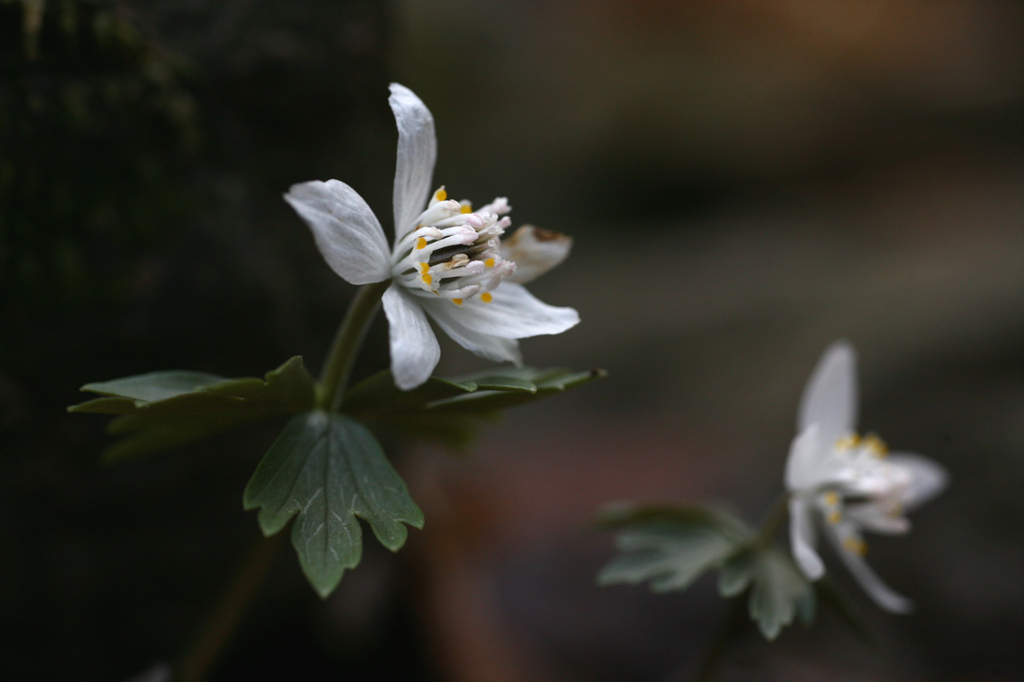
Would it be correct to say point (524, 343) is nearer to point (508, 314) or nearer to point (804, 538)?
point (804, 538)

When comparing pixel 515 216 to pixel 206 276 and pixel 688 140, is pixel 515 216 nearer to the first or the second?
pixel 688 140

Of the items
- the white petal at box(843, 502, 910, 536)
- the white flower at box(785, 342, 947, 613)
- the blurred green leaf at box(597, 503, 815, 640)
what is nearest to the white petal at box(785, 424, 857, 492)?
the white flower at box(785, 342, 947, 613)

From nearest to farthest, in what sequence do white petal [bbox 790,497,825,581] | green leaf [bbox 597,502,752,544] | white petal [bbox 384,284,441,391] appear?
1. white petal [bbox 384,284,441,391]
2. white petal [bbox 790,497,825,581]
3. green leaf [bbox 597,502,752,544]

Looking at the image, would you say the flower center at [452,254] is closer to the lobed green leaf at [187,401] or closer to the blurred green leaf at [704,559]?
the lobed green leaf at [187,401]

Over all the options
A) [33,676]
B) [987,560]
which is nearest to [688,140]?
[987,560]

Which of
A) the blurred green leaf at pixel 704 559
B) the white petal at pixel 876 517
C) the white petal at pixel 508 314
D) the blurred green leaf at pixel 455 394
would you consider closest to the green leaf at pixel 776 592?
the blurred green leaf at pixel 704 559

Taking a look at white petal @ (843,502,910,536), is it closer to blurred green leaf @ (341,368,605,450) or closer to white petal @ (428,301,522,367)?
blurred green leaf @ (341,368,605,450)
